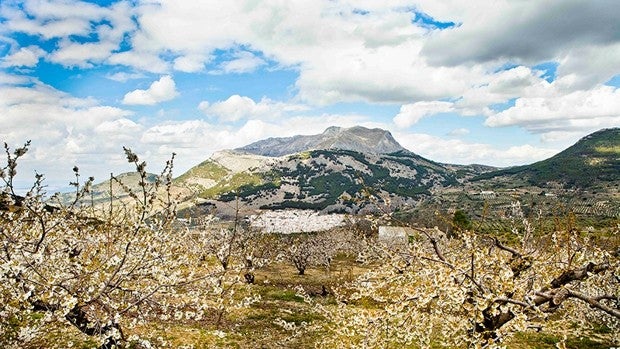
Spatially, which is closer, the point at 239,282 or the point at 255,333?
the point at 239,282

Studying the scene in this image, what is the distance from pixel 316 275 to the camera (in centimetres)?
6725

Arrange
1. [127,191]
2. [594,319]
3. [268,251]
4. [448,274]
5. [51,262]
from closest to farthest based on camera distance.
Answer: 1. [127,191]
2. [448,274]
3. [51,262]
4. [594,319]
5. [268,251]

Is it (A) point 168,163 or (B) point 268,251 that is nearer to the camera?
(A) point 168,163

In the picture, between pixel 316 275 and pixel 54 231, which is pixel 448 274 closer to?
pixel 54 231

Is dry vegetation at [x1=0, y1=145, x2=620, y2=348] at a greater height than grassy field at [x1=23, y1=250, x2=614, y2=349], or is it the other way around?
dry vegetation at [x1=0, y1=145, x2=620, y2=348]

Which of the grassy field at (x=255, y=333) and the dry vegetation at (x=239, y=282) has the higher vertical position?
the dry vegetation at (x=239, y=282)

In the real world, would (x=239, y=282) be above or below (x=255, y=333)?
above

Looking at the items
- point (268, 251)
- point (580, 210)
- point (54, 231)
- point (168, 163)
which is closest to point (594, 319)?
point (168, 163)

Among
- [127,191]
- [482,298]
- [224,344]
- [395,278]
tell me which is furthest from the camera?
[224,344]

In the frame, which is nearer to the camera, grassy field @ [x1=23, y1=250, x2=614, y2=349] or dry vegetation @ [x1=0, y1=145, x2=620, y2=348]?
dry vegetation @ [x1=0, y1=145, x2=620, y2=348]

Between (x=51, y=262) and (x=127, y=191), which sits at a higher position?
(x=127, y=191)

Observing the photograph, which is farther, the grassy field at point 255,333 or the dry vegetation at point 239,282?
the grassy field at point 255,333

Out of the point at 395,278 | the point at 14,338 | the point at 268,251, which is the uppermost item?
the point at 395,278

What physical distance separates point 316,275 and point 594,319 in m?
41.6
